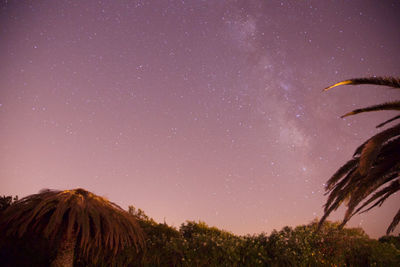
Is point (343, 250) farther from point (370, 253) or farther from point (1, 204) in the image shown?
point (1, 204)

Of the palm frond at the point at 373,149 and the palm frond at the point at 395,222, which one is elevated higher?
the palm frond at the point at 373,149

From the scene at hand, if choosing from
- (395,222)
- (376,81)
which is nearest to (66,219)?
(376,81)

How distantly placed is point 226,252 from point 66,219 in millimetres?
5044

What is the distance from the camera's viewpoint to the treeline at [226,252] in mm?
5199

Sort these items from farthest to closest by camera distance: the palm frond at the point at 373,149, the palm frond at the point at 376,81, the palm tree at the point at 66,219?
the palm frond at the point at 376,81, the palm frond at the point at 373,149, the palm tree at the point at 66,219

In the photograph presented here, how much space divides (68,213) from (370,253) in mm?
10543

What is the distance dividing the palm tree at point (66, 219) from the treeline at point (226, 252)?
138 centimetres

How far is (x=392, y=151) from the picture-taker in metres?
5.50

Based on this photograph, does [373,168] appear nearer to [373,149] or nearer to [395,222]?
[373,149]

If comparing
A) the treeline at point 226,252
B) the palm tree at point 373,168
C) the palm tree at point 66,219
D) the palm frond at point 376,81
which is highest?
the palm frond at point 376,81

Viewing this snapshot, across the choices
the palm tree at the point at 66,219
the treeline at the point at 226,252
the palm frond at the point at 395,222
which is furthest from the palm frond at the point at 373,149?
the palm tree at the point at 66,219

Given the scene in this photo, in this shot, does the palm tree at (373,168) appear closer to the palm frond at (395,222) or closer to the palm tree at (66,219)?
the palm frond at (395,222)

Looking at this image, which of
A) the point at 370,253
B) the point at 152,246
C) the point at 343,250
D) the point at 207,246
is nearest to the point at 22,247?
the point at 152,246

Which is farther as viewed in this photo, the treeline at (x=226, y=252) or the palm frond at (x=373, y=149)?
the treeline at (x=226, y=252)
